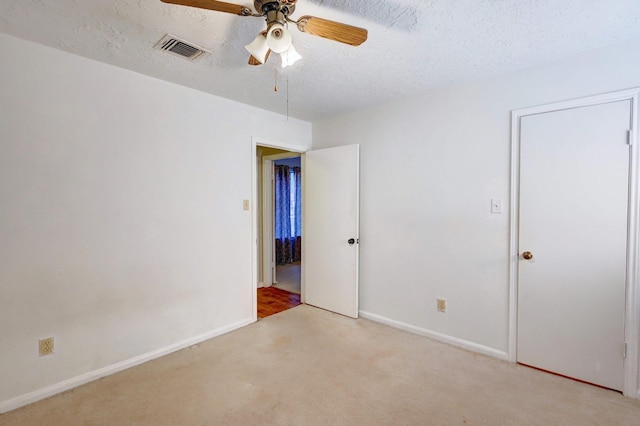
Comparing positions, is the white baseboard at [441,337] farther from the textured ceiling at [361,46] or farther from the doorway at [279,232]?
the textured ceiling at [361,46]

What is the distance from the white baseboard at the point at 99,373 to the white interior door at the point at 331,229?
120 cm

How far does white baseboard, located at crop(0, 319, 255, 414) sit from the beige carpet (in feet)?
0.18

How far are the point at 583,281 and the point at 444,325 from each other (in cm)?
113

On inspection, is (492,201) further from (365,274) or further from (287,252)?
(287,252)

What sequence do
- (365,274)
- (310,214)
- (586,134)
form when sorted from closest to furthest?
(586,134) < (365,274) < (310,214)

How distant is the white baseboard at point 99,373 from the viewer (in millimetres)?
1900

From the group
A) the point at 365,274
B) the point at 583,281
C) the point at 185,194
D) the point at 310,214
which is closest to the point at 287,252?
the point at 310,214

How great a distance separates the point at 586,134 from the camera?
2.10m

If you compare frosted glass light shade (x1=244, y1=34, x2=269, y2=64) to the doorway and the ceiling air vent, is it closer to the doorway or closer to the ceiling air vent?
the ceiling air vent

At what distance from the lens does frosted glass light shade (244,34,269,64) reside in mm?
1475

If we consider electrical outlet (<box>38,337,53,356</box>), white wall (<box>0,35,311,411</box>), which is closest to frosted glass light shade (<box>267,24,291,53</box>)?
white wall (<box>0,35,311,411</box>)

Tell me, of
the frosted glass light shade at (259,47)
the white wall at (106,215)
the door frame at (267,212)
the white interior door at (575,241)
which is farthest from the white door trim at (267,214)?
the white interior door at (575,241)

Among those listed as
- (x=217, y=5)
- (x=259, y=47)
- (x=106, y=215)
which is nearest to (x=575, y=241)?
(x=259, y=47)

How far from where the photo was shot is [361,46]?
6.47 ft
